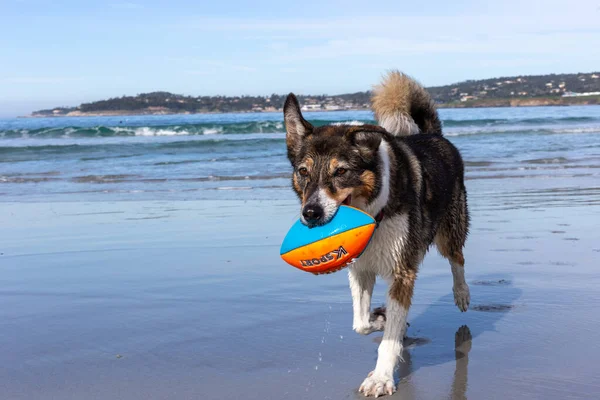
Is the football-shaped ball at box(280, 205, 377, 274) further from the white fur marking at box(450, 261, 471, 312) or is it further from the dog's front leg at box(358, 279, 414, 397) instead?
the white fur marking at box(450, 261, 471, 312)

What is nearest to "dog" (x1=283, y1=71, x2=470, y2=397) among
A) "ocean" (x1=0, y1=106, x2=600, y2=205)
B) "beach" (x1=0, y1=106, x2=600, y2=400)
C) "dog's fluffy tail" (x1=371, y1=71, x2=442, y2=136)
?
"beach" (x1=0, y1=106, x2=600, y2=400)

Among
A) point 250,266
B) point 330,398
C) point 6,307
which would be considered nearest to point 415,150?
point 330,398

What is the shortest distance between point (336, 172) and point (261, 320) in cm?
177

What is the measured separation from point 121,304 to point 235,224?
12.5 ft

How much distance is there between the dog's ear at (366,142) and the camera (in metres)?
4.20

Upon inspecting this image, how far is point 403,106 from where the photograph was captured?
6.14 metres

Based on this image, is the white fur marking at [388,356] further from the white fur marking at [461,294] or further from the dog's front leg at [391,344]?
the white fur marking at [461,294]

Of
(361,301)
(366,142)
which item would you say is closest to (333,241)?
(366,142)

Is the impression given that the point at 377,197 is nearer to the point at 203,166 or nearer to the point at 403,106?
the point at 403,106

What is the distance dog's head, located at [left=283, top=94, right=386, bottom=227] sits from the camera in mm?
4000

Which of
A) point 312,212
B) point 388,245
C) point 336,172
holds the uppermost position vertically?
point 336,172

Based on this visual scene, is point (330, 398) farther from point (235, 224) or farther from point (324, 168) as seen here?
point (235, 224)

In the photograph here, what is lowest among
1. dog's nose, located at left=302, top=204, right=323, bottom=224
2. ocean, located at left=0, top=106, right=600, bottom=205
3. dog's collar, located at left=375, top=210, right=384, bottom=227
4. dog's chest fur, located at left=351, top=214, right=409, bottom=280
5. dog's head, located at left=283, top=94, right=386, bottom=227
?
ocean, located at left=0, top=106, right=600, bottom=205

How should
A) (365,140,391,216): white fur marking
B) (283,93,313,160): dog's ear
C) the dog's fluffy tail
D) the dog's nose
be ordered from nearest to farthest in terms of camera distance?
the dog's nose → (365,140,391,216): white fur marking → (283,93,313,160): dog's ear → the dog's fluffy tail
